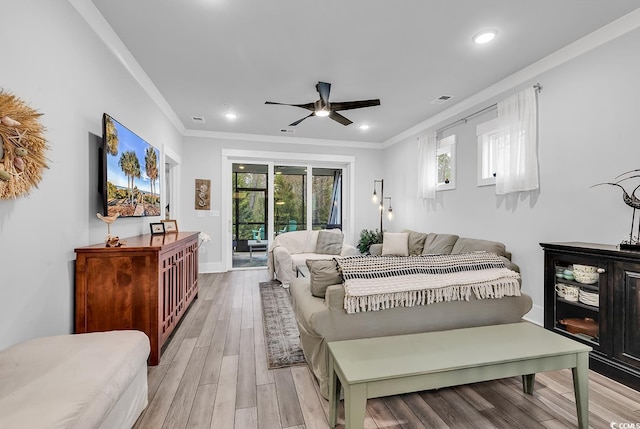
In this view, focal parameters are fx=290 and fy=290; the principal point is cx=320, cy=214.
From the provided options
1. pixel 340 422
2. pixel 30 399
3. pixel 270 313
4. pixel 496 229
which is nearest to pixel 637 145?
pixel 496 229

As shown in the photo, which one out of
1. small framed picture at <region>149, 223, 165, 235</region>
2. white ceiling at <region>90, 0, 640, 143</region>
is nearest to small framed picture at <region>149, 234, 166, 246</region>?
small framed picture at <region>149, 223, 165, 235</region>

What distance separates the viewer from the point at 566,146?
2826 millimetres

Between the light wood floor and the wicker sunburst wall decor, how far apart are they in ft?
4.87

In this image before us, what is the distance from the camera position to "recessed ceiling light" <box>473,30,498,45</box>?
251cm

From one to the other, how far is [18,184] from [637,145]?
423cm

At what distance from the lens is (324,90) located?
346 cm

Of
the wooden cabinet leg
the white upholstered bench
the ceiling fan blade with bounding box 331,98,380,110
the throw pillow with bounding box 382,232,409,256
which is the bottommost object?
the wooden cabinet leg

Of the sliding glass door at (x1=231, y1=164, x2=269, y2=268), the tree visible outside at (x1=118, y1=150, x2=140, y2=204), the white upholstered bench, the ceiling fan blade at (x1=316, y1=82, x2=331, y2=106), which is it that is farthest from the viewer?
the sliding glass door at (x1=231, y1=164, x2=269, y2=268)

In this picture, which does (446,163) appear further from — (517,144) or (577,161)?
(577,161)

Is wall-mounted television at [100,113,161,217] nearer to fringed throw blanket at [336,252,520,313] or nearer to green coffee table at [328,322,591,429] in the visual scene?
fringed throw blanket at [336,252,520,313]

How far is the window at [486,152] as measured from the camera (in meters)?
3.77

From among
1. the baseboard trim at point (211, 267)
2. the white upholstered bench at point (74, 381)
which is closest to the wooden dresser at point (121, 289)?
the white upholstered bench at point (74, 381)

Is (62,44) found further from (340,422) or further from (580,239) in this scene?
(580,239)

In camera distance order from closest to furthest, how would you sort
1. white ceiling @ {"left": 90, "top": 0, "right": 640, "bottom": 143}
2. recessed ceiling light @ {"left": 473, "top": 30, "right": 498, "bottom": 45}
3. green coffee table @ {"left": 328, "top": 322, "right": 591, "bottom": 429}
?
green coffee table @ {"left": 328, "top": 322, "right": 591, "bottom": 429} → white ceiling @ {"left": 90, "top": 0, "right": 640, "bottom": 143} → recessed ceiling light @ {"left": 473, "top": 30, "right": 498, "bottom": 45}
